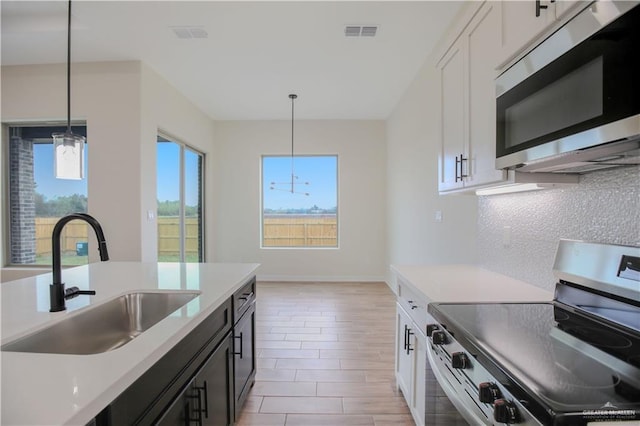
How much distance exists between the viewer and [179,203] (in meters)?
4.82

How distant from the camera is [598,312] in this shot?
4.05 ft

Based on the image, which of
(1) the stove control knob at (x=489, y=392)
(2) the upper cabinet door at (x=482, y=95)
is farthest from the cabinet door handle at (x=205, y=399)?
(2) the upper cabinet door at (x=482, y=95)

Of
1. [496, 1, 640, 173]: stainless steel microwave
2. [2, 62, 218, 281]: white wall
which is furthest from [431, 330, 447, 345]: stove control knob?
[2, 62, 218, 281]: white wall

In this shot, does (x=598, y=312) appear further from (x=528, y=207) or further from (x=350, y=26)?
(x=350, y=26)

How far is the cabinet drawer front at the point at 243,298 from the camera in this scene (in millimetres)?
1897

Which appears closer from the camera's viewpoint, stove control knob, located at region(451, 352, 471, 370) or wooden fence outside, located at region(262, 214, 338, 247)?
stove control knob, located at region(451, 352, 471, 370)

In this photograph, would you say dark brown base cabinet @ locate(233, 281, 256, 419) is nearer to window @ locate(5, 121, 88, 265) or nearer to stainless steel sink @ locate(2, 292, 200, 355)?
stainless steel sink @ locate(2, 292, 200, 355)

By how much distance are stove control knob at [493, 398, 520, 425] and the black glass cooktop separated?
4cm

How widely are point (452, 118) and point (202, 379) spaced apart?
6.57 ft

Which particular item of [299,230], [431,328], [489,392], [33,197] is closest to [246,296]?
[431,328]

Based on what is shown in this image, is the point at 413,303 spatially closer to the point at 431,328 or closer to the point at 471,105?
the point at 431,328

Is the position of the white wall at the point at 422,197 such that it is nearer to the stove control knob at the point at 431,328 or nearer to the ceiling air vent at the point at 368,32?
the ceiling air vent at the point at 368,32

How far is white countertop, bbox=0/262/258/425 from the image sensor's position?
689 millimetres

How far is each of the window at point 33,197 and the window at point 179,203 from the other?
97 cm
